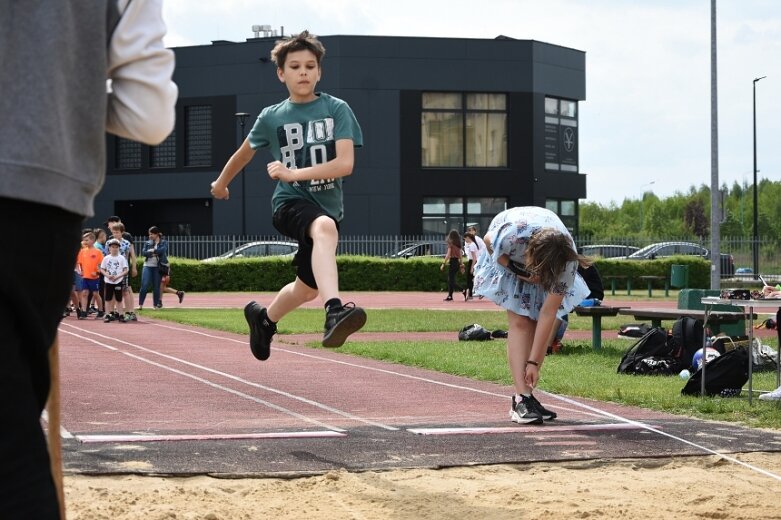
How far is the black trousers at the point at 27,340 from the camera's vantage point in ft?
7.82

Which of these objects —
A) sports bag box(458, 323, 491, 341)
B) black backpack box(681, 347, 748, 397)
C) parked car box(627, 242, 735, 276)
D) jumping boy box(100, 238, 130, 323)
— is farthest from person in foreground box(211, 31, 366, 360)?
parked car box(627, 242, 735, 276)

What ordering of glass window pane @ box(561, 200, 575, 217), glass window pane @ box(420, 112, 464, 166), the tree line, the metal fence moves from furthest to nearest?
the tree line
glass window pane @ box(561, 200, 575, 217)
glass window pane @ box(420, 112, 464, 166)
the metal fence

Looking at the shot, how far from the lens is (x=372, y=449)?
7.34 m

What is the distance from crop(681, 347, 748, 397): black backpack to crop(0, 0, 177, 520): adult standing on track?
835 cm

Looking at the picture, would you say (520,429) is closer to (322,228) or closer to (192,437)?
(192,437)

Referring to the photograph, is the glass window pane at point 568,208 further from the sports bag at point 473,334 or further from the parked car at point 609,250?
the sports bag at point 473,334

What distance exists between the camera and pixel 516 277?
28.3ft

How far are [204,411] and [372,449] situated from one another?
97.2 inches

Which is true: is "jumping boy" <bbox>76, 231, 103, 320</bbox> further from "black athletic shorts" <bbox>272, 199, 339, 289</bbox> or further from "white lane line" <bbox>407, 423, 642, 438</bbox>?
"black athletic shorts" <bbox>272, 199, 339, 289</bbox>

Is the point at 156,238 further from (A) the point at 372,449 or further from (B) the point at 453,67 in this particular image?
(B) the point at 453,67

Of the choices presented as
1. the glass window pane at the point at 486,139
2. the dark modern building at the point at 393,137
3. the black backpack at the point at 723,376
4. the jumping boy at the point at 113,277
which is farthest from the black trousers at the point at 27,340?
the glass window pane at the point at 486,139

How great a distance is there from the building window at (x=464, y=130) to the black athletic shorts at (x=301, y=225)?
45.8m

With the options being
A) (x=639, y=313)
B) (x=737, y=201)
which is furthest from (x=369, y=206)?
(x=737, y=201)

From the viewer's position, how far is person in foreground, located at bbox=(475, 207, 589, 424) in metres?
8.27
